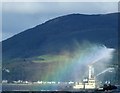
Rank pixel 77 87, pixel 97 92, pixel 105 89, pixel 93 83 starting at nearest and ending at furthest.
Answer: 1. pixel 97 92
2. pixel 105 89
3. pixel 93 83
4. pixel 77 87

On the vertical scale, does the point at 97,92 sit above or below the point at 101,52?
below

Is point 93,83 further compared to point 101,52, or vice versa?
point 101,52

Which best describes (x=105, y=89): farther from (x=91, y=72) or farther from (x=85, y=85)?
(x=91, y=72)

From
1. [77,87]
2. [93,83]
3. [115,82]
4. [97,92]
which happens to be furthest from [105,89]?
[115,82]

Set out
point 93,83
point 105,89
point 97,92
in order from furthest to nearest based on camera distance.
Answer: point 93,83
point 105,89
point 97,92

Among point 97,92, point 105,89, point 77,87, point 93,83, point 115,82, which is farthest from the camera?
point 115,82

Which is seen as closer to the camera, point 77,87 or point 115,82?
point 77,87

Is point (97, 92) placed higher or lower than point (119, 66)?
lower

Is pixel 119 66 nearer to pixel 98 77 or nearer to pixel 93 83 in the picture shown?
pixel 98 77

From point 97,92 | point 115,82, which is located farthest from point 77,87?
point 97,92
